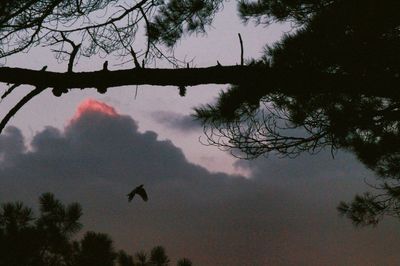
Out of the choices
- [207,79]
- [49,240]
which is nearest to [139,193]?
[207,79]

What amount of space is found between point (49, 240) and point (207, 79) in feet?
11.5

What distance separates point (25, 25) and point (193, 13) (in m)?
1.69

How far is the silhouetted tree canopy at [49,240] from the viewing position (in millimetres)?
4590

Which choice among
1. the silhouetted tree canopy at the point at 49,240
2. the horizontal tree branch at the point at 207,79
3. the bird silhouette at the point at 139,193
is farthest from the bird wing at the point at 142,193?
the silhouetted tree canopy at the point at 49,240

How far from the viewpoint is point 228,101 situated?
3117mm

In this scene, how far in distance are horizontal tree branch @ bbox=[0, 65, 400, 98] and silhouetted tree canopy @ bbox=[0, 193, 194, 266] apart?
2989mm

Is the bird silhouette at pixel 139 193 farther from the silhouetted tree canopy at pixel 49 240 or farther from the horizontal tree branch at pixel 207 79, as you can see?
the silhouetted tree canopy at pixel 49 240

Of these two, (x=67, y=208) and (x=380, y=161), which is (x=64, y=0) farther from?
(x=380, y=161)

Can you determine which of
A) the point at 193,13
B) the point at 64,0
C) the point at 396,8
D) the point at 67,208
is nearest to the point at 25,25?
the point at 64,0

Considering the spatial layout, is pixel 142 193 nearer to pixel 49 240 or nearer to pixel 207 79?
pixel 207 79

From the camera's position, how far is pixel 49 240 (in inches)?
192

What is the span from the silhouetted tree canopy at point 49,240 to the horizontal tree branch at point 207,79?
2.99m

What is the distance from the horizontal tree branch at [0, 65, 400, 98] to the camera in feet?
7.03

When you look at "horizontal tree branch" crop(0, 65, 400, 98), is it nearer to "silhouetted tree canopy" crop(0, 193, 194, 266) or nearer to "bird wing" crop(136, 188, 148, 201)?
"bird wing" crop(136, 188, 148, 201)
